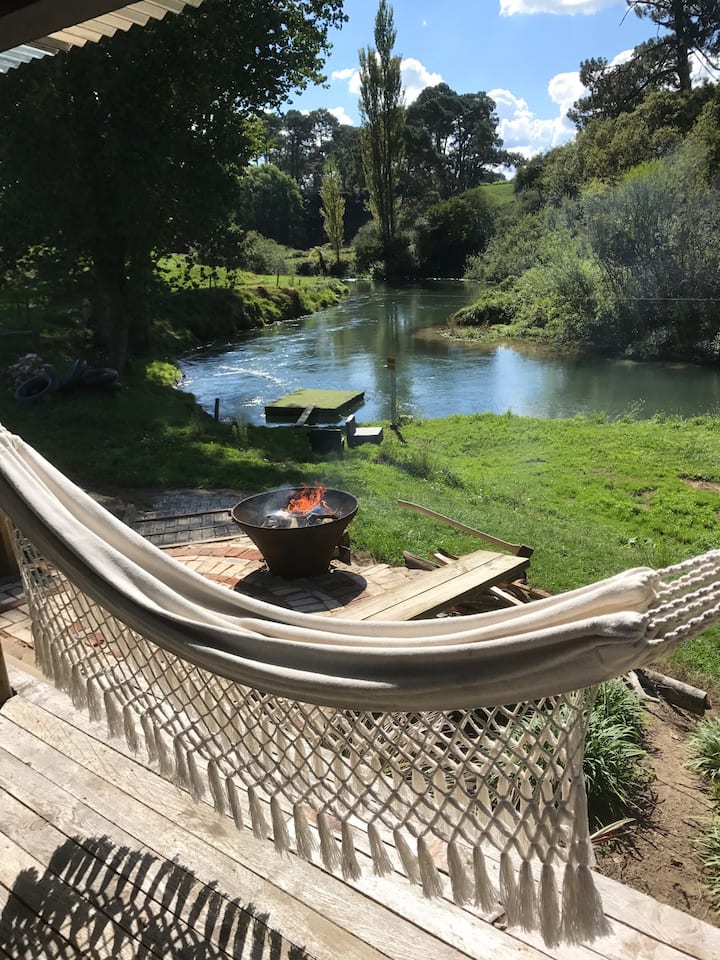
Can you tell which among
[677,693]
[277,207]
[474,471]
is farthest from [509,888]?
[277,207]

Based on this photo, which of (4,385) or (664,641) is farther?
(4,385)

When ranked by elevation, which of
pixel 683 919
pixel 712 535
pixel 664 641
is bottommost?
pixel 712 535

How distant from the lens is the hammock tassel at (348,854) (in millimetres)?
772

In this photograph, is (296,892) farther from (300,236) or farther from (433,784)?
(300,236)

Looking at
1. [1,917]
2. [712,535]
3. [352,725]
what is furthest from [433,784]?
[712,535]

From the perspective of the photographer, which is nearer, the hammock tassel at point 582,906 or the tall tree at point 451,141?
the hammock tassel at point 582,906

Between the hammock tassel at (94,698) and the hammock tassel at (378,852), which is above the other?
the hammock tassel at (94,698)

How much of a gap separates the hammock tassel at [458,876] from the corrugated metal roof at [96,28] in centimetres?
128

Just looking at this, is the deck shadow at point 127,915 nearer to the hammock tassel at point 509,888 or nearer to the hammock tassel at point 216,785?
the hammock tassel at point 216,785

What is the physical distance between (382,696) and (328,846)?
255mm

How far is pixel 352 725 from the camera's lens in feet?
2.46

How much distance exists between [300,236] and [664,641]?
20448 mm

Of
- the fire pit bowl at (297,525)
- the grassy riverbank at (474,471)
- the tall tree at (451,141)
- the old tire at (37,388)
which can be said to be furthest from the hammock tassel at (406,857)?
the tall tree at (451,141)

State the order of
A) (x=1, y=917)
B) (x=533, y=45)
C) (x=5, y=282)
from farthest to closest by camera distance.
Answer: (x=533, y=45) < (x=5, y=282) < (x=1, y=917)
